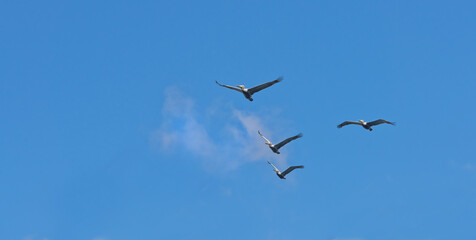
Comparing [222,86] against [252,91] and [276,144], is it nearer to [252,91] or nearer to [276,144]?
[252,91]

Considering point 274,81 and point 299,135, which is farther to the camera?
point 299,135

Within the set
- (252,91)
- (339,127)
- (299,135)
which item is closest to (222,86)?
(252,91)

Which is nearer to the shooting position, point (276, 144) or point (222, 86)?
point (222, 86)

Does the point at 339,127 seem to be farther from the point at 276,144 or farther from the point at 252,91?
the point at 252,91

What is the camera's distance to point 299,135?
187 metres

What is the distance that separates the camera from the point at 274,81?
165750 mm

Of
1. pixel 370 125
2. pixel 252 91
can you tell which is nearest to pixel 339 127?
pixel 370 125

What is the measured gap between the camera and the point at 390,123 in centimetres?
18462

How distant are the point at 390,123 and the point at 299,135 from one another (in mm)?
20000

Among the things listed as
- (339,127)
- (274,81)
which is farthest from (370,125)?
(274,81)

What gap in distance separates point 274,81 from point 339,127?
36639 millimetres

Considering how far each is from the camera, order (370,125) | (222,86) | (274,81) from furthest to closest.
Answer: (370,125) < (222,86) < (274,81)

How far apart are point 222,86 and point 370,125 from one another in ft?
123

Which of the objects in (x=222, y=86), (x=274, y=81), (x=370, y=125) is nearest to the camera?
(x=274, y=81)
